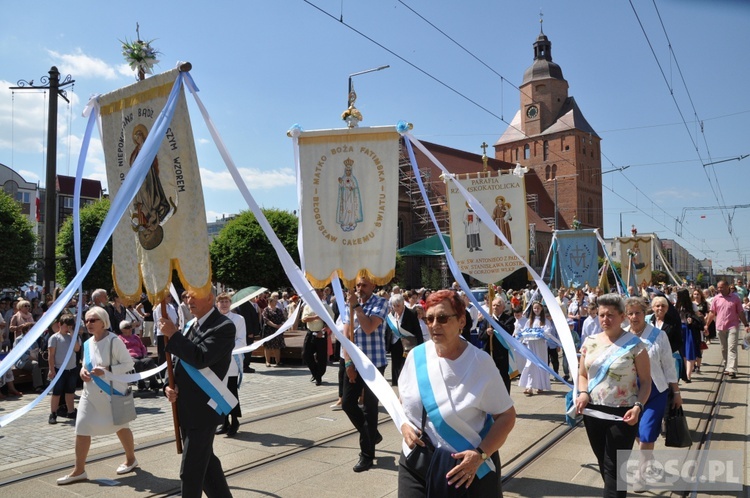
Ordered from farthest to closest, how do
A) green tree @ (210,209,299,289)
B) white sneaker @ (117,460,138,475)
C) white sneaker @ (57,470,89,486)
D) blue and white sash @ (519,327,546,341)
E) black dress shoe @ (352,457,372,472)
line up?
1. green tree @ (210,209,299,289)
2. blue and white sash @ (519,327,546,341)
3. black dress shoe @ (352,457,372,472)
4. white sneaker @ (117,460,138,475)
5. white sneaker @ (57,470,89,486)

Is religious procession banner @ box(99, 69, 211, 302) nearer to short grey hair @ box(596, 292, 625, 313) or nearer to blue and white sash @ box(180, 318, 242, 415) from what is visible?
blue and white sash @ box(180, 318, 242, 415)

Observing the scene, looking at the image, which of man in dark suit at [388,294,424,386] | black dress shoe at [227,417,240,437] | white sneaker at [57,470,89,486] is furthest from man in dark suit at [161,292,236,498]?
man in dark suit at [388,294,424,386]

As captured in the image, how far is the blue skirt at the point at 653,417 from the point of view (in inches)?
213

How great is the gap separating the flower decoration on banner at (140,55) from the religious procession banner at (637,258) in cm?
1753

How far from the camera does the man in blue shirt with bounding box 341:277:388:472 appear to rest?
634cm

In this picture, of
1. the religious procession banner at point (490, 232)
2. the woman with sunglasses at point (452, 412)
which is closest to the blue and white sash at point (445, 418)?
the woman with sunglasses at point (452, 412)

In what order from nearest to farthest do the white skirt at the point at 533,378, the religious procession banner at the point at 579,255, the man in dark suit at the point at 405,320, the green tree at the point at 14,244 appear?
1. the man in dark suit at the point at 405,320
2. the white skirt at the point at 533,378
3. the religious procession banner at the point at 579,255
4. the green tree at the point at 14,244

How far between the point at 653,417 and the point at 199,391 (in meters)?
3.94

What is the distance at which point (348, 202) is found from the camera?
771 centimetres

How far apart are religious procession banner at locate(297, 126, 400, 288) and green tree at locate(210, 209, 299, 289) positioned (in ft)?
109

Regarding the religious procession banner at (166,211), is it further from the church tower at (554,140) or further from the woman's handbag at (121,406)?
the church tower at (554,140)

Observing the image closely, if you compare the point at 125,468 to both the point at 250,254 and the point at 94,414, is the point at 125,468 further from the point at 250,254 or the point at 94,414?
the point at 250,254

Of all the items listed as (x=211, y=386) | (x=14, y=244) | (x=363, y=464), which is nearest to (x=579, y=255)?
(x=363, y=464)

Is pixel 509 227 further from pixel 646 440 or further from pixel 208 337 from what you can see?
pixel 208 337
